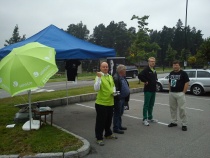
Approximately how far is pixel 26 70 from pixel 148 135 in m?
3.40

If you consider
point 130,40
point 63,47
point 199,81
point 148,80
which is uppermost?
point 130,40

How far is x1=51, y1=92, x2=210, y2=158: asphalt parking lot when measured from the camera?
493 centimetres

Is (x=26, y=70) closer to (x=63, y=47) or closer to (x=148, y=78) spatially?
(x=63, y=47)

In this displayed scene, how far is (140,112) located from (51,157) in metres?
5.05

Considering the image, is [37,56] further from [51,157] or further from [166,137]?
[166,137]

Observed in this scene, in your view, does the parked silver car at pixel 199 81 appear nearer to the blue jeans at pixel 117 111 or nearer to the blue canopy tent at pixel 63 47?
the blue canopy tent at pixel 63 47

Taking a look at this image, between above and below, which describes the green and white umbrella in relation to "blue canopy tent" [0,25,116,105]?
below

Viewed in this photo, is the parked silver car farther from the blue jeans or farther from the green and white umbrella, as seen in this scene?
the green and white umbrella

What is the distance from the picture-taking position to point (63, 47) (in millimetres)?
7074

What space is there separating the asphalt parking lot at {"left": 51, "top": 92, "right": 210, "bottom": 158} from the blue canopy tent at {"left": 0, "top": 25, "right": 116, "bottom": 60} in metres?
2.10

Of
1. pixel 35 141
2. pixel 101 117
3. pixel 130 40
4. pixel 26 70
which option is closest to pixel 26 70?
pixel 26 70

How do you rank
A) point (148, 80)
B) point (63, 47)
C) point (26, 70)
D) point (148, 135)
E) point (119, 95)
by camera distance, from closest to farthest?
1. point (26, 70)
2. point (119, 95)
3. point (148, 135)
4. point (148, 80)
5. point (63, 47)

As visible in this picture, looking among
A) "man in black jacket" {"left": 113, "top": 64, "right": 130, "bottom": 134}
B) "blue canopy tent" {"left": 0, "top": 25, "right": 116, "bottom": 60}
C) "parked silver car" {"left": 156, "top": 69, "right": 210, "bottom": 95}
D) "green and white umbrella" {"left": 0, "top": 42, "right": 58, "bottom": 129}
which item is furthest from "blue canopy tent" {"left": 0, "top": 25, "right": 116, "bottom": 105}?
"parked silver car" {"left": 156, "top": 69, "right": 210, "bottom": 95}

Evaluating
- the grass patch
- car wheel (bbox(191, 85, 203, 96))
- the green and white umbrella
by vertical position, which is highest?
the green and white umbrella
